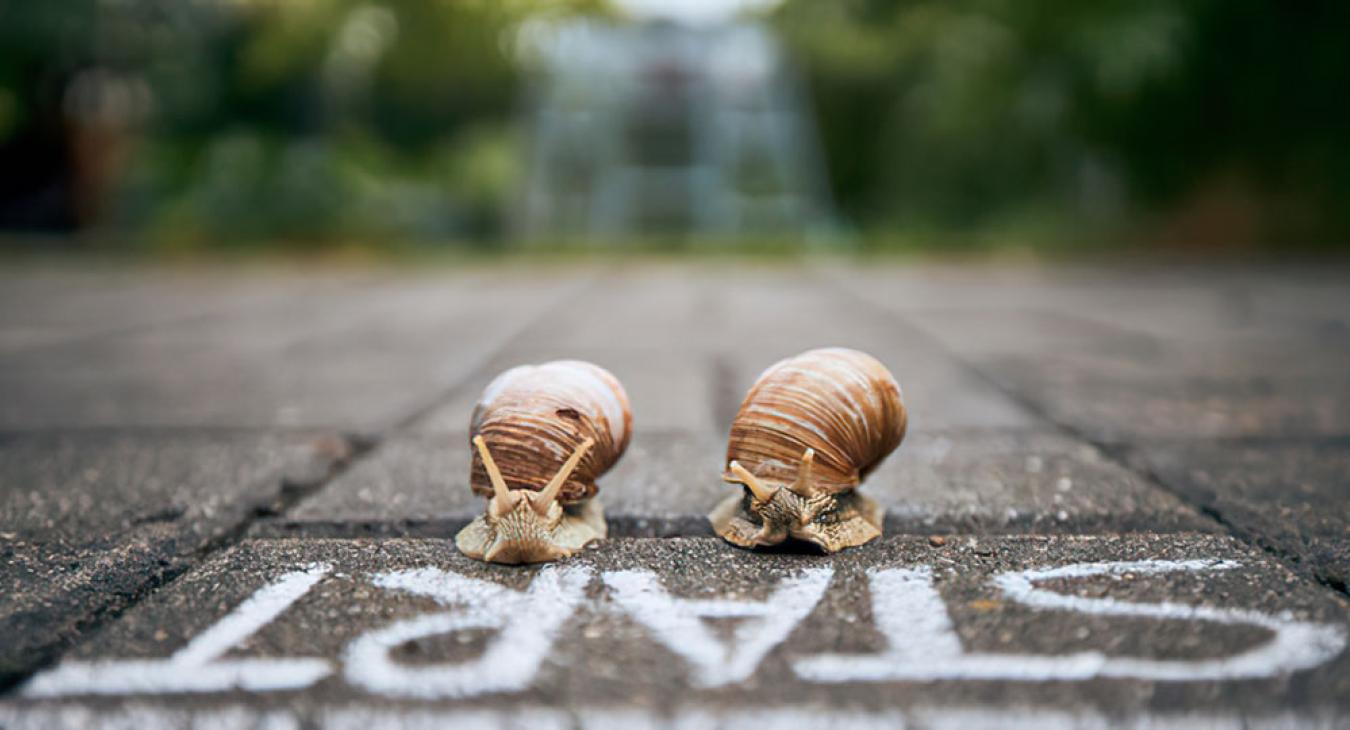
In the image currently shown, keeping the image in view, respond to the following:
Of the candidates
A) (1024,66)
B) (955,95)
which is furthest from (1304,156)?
(955,95)

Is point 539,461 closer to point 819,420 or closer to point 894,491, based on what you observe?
point 819,420

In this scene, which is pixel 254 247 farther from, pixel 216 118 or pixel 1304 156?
pixel 1304 156

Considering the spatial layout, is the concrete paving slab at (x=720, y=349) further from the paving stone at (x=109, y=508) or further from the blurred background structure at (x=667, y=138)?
the blurred background structure at (x=667, y=138)

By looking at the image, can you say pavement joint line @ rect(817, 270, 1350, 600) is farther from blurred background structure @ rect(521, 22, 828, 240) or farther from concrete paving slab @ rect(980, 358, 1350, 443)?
blurred background structure @ rect(521, 22, 828, 240)

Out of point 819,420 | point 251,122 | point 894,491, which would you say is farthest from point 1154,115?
point 251,122

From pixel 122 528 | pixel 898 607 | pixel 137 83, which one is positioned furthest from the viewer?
pixel 137 83

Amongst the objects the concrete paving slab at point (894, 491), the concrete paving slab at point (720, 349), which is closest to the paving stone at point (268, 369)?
the concrete paving slab at point (720, 349)
